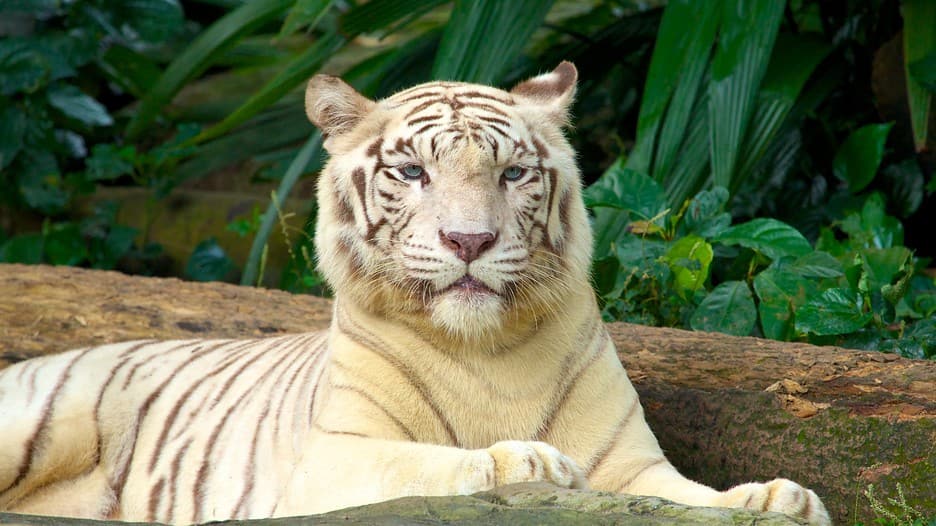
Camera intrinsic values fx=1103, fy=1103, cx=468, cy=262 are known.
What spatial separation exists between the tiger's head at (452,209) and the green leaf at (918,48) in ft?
6.24

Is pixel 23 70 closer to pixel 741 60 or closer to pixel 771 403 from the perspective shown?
pixel 741 60

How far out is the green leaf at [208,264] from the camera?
609 cm

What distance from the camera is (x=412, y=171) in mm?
2461

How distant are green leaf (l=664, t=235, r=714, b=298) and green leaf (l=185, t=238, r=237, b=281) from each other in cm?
302

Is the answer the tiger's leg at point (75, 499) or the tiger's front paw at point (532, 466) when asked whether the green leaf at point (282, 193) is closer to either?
the tiger's leg at point (75, 499)

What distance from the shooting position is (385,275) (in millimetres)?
2475

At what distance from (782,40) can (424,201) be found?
288cm

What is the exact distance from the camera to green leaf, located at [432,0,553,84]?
4.25m

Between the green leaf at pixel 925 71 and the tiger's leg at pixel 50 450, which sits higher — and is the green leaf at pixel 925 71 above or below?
above

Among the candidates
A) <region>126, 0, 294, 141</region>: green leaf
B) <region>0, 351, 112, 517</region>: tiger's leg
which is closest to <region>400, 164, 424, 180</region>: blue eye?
<region>0, 351, 112, 517</region>: tiger's leg

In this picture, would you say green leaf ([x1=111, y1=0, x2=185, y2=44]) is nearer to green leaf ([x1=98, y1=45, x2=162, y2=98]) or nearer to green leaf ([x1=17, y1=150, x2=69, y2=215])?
green leaf ([x1=98, y1=45, x2=162, y2=98])

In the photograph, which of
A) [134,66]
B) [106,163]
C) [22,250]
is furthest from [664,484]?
[134,66]

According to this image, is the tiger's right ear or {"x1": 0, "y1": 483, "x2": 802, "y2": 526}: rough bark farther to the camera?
the tiger's right ear

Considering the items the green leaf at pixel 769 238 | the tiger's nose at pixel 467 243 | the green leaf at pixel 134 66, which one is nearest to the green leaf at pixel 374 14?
the green leaf at pixel 769 238
